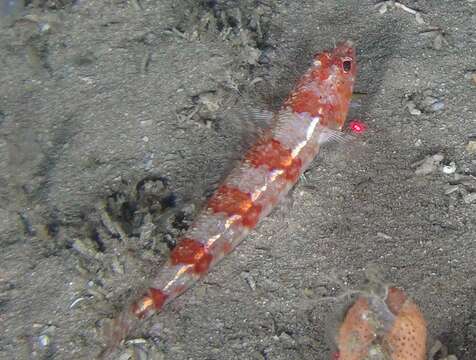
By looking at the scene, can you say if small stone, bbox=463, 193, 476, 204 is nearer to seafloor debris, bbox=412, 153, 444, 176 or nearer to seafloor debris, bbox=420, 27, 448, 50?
seafloor debris, bbox=412, 153, 444, 176

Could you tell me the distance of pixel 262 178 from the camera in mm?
3971

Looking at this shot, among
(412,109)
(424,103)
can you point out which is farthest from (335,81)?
(424,103)

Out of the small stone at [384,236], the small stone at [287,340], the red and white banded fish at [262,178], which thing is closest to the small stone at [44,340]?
the red and white banded fish at [262,178]

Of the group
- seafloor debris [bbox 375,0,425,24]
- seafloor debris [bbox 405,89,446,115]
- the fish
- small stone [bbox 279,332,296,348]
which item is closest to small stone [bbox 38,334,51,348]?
small stone [bbox 279,332,296,348]

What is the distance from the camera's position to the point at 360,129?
4.47 m

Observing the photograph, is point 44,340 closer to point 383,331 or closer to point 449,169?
point 383,331

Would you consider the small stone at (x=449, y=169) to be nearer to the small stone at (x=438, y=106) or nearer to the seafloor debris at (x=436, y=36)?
the small stone at (x=438, y=106)

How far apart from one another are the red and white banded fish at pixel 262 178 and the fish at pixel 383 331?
1177 millimetres

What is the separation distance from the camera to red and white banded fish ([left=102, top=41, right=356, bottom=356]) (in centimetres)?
356

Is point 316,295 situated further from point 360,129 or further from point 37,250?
point 37,250

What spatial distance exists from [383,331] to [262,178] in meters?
1.54

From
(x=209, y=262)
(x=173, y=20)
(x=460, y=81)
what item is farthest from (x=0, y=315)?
(x=460, y=81)

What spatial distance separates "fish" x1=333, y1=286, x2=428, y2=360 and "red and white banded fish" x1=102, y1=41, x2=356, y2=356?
1.18 m

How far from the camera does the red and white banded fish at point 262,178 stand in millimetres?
3562
